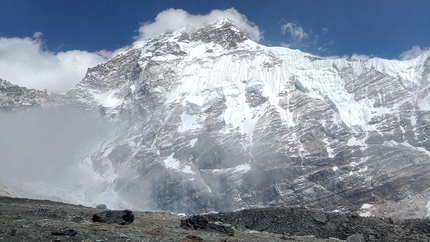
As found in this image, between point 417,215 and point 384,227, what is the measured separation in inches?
4266

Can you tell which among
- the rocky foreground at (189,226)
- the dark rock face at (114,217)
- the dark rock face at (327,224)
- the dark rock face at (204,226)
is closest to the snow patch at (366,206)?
the dark rock face at (327,224)

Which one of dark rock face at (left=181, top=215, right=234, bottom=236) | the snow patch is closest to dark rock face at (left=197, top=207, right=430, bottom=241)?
dark rock face at (left=181, top=215, right=234, bottom=236)

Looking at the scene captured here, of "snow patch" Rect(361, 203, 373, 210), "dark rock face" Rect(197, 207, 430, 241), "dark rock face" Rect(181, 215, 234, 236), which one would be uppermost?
Answer: "snow patch" Rect(361, 203, 373, 210)

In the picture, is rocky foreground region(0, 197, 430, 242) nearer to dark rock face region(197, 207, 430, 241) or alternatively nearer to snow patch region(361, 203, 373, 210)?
dark rock face region(197, 207, 430, 241)

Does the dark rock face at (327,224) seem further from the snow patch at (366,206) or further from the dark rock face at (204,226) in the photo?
the snow patch at (366,206)

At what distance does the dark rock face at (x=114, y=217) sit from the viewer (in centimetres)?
2714

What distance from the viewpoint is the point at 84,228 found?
21938 millimetres

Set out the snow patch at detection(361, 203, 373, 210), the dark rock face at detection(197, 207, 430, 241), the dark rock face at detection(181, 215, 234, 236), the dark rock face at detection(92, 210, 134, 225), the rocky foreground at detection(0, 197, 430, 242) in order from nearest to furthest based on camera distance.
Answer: the rocky foreground at detection(0, 197, 430, 242) → the dark rock face at detection(92, 210, 134, 225) → the dark rock face at detection(181, 215, 234, 236) → the dark rock face at detection(197, 207, 430, 241) → the snow patch at detection(361, 203, 373, 210)

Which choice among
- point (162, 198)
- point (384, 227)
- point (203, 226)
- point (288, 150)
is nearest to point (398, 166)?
point (288, 150)

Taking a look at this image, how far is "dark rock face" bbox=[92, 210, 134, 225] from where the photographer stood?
89.0 feet

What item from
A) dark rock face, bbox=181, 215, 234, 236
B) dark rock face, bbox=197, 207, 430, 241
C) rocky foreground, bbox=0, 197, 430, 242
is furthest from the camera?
dark rock face, bbox=197, 207, 430, 241

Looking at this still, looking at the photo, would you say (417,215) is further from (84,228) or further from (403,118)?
(84,228)

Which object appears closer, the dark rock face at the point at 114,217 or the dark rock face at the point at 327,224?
the dark rock face at the point at 114,217

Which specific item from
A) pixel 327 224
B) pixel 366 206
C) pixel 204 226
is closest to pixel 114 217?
pixel 204 226
